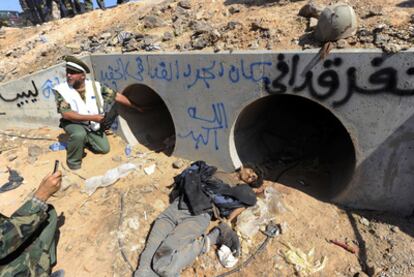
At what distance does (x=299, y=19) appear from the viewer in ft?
16.0

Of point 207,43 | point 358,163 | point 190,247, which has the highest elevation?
point 207,43

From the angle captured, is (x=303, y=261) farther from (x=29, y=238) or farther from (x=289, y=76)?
(x=29, y=238)

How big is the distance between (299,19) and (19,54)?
8.03 metres

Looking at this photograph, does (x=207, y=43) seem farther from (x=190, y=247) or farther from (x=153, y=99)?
(x=190, y=247)

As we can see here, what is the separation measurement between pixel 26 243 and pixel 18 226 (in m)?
0.49

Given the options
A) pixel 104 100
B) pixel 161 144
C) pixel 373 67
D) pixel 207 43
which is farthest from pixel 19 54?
pixel 373 67

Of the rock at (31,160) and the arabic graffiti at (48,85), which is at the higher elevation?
the arabic graffiti at (48,85)

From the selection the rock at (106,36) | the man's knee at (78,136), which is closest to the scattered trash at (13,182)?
the man's knee at (78,136)

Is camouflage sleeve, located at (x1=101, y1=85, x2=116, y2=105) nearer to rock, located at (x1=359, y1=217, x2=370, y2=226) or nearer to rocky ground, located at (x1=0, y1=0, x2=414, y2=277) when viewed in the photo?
rocky ground, located at (x1=0, y1=0, x2=414, y2=277)

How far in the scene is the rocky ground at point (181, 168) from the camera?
3822 mm

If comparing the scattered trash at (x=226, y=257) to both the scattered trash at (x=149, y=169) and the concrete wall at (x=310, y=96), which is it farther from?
the scattered trash at (x=149, y=169)

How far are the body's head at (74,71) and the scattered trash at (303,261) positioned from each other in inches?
179

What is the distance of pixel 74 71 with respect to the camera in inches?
220

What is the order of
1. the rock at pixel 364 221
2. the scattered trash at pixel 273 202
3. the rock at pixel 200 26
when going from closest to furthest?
1. the rock at pixel 364 221
2. the scattered trash at pixel 273 202
3. the rock at pixel 200 26
